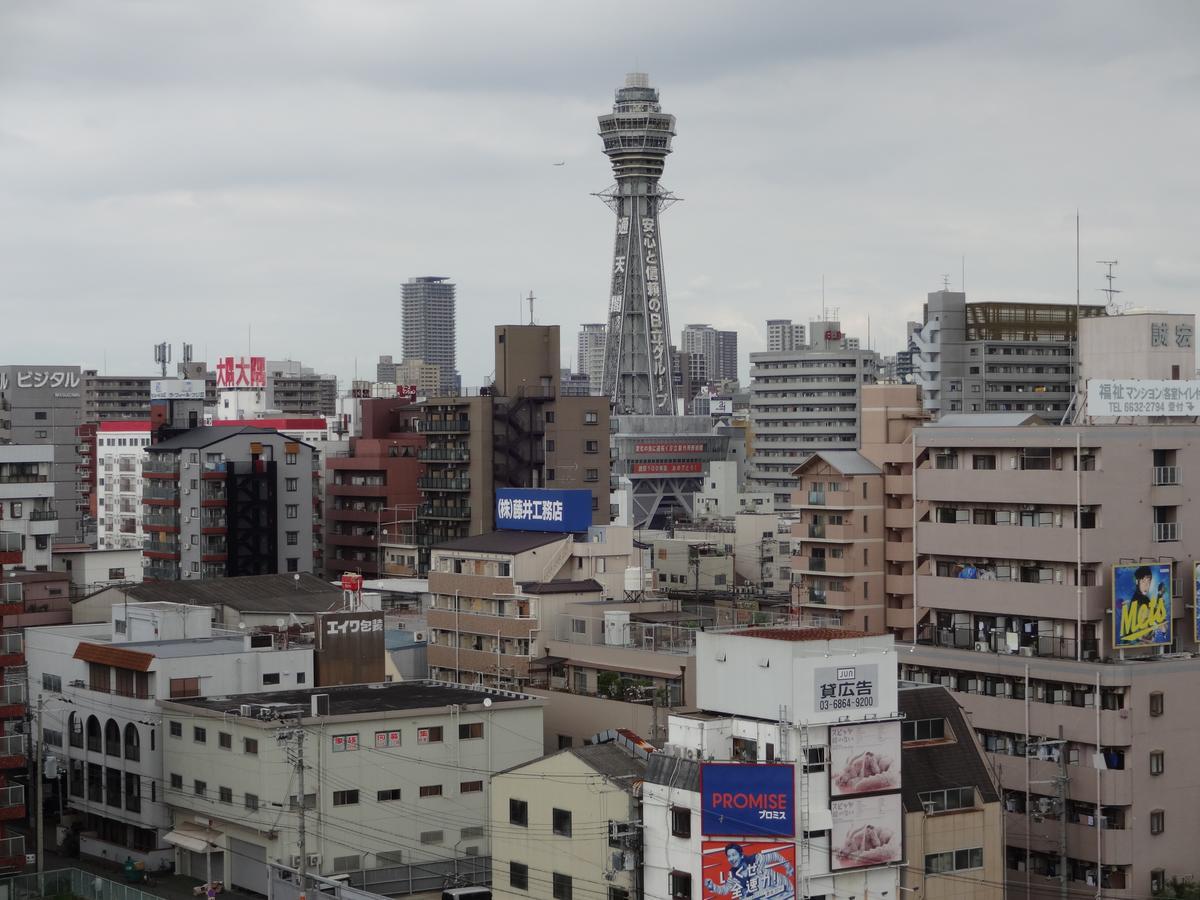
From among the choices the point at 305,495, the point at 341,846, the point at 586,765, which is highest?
the point at 305,495

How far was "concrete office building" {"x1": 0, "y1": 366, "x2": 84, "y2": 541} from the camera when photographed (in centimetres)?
13612

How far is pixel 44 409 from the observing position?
13738 centimetres

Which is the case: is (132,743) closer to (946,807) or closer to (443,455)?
(946,807)

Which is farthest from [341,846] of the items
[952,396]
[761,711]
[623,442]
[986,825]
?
[623,442]

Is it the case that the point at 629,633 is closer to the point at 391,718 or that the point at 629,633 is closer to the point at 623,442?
the point at 391,718

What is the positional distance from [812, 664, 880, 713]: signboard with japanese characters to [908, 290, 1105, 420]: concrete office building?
410 feet

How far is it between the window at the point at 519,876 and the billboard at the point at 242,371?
12826 centimetres

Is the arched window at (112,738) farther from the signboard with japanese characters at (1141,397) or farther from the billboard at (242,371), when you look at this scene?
the billboard at (242,371)

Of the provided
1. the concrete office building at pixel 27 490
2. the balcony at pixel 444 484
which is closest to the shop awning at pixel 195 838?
the concrete office building at pixel 27 490

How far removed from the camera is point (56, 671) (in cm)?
7225

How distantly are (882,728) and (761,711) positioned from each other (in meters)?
3.27

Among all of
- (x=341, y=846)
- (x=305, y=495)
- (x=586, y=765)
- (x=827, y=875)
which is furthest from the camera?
(x=305, y=495)

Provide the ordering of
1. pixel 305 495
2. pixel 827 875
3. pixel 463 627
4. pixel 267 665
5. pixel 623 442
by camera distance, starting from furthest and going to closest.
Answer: pixel 623 442 → pixel 305 495 → pixel 463 627 → pixel 267 665 → pixel 827 875

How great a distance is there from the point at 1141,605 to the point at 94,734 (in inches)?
1488
